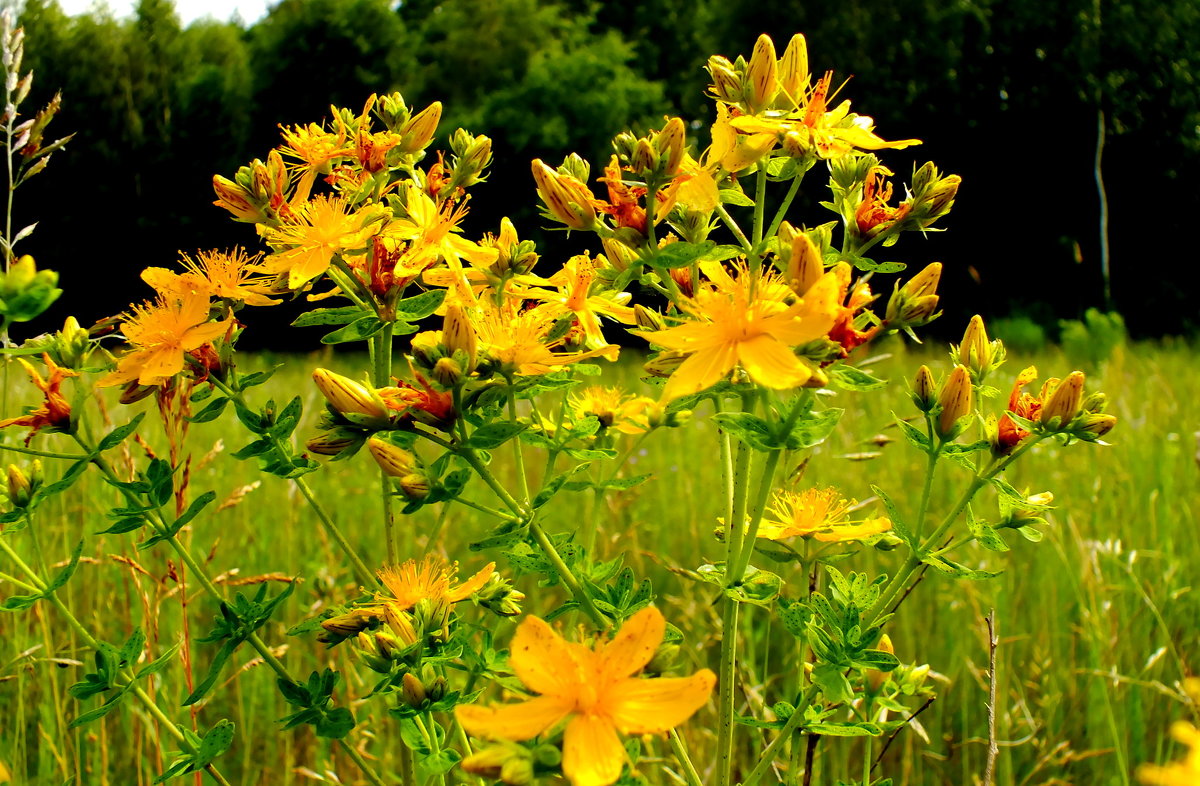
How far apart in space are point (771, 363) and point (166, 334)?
0.62 meters

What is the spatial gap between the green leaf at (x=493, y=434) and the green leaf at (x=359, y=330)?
0.22 meters

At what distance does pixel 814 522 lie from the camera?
38.6 inches

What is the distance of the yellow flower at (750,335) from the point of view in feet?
2.22

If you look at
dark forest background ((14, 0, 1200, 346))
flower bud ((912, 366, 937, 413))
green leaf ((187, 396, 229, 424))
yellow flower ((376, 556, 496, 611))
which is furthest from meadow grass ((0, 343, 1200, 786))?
dark forest background ((14, 0, 1200, 346))

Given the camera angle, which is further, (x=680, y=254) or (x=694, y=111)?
(x=694, y=111)

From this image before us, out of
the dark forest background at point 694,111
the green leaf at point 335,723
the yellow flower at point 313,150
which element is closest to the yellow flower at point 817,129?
the yellow flower at point 313,150

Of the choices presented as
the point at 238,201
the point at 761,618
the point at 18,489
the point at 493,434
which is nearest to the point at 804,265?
the point at 493,434

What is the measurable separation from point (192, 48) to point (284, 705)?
721 inches

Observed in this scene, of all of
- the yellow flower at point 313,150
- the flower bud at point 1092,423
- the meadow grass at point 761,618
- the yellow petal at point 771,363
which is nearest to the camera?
the yellow petal at point 771,363

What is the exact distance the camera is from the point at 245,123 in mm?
15344

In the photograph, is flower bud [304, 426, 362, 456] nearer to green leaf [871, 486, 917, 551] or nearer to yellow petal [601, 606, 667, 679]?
yellow petal [601, 606, 667, 679]

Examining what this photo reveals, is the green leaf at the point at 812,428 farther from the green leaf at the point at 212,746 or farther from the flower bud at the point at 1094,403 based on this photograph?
the green leaf at the point at 212,746

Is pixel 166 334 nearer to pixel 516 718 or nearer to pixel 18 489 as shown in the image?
pixel 18 489

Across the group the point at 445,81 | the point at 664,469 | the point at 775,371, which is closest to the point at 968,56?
the point at 445,81
